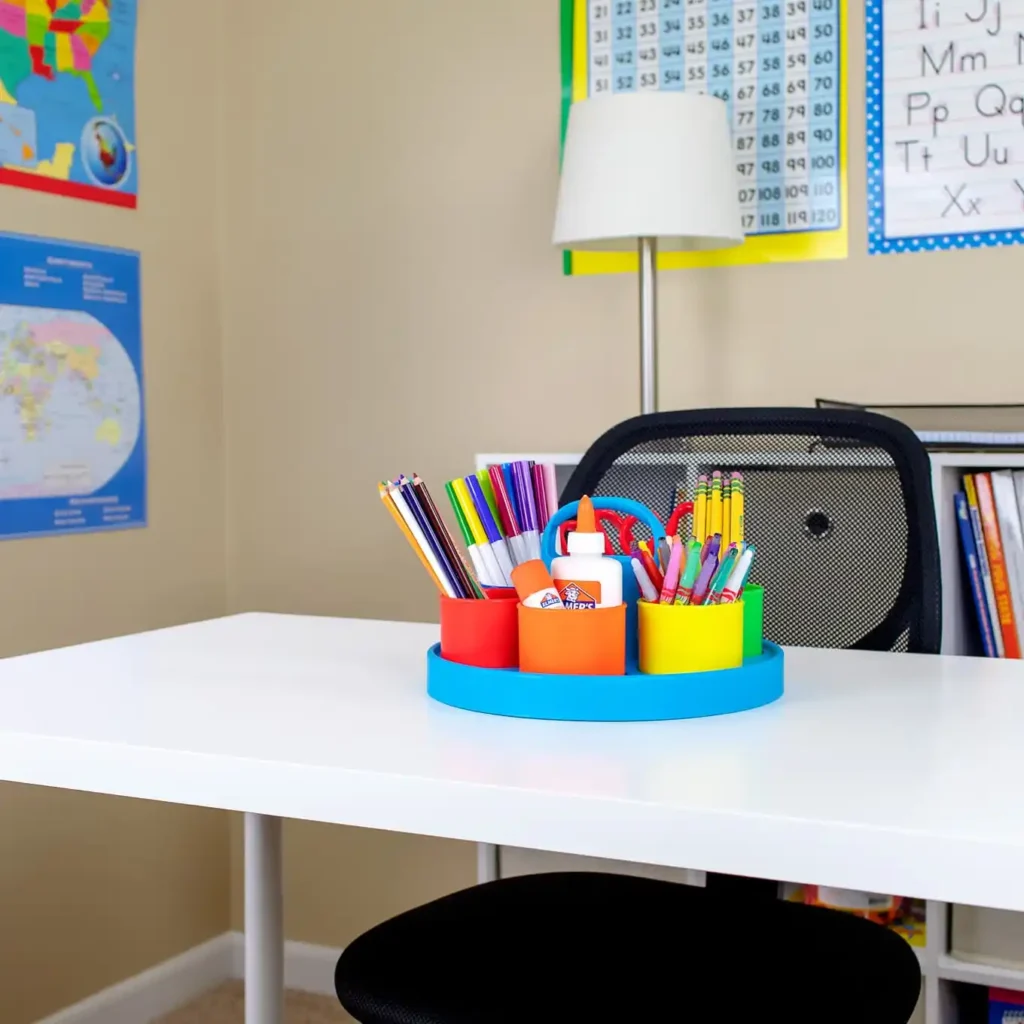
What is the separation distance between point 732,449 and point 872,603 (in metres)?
0.23

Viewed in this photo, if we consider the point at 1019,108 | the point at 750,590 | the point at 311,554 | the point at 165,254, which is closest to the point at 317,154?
the point at 165,254

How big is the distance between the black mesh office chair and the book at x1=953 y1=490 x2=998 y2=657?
385 millimetres

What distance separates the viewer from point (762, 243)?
2.25 meters

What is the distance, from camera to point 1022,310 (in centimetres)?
208

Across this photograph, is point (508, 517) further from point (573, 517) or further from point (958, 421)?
point (958, 421)

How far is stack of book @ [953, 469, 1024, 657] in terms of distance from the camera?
1.80 m

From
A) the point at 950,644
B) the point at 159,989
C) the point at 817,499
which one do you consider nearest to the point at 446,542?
the point at 817,499

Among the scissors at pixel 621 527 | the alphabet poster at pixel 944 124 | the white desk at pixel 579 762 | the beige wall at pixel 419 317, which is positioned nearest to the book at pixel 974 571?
the beige wall at pixel 419 317

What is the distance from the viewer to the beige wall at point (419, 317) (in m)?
2.22

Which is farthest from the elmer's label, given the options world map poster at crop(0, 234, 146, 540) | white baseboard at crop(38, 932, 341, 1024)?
white baseboard at crop(38, 932, 341, 1024)

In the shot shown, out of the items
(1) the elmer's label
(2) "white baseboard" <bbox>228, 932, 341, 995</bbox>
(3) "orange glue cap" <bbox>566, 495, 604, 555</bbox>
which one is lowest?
(2) "white baseboard" <bbox>228, 932, 341, 995</bbox>

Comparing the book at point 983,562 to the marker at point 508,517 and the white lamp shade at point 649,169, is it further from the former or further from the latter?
the marker at point 508,517

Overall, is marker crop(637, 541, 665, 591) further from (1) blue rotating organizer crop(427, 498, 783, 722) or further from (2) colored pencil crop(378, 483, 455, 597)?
(2) colored pencil crop(378, 483, 455, 597)

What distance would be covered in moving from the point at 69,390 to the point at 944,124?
58.4 inches
